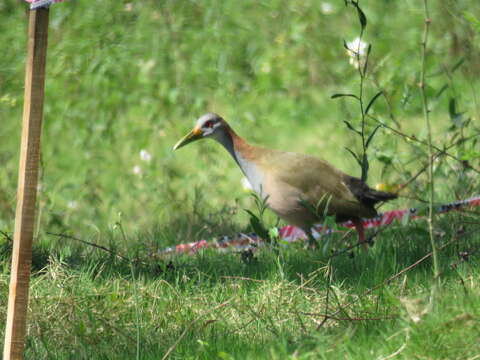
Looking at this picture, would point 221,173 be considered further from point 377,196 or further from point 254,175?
point 377,196

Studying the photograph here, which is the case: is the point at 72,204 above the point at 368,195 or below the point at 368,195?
below

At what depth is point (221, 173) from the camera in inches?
289

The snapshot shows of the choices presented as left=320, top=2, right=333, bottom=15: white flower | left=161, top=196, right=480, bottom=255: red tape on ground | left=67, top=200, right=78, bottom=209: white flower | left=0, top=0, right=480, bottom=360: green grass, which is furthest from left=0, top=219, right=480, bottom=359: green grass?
left=320, top=2, right=333, bottom=15: white flower

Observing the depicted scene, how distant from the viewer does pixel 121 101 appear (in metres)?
7.73

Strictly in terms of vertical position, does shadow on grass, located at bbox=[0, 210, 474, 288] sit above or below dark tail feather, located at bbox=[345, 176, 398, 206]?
below

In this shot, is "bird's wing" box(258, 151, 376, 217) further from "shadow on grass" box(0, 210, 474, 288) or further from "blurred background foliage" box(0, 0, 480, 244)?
"blurred background foliage" box(0, 0, 480, 244)

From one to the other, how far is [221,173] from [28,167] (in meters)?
4.87

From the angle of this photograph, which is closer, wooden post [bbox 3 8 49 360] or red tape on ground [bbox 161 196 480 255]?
wooden post [bbox 3 8 49 360]

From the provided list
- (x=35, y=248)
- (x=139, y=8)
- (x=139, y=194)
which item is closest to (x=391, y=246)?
(x=35, y=248)

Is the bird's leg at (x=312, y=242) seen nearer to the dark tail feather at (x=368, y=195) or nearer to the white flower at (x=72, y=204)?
the dark tail feather at (x=368, y=195)

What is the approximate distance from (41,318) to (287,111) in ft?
18.1

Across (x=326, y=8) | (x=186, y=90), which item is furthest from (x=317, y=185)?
(x=326, y=8)

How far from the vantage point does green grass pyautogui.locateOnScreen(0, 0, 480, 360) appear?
3025 mm

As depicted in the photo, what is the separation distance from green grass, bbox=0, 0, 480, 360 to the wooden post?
0.49 m
